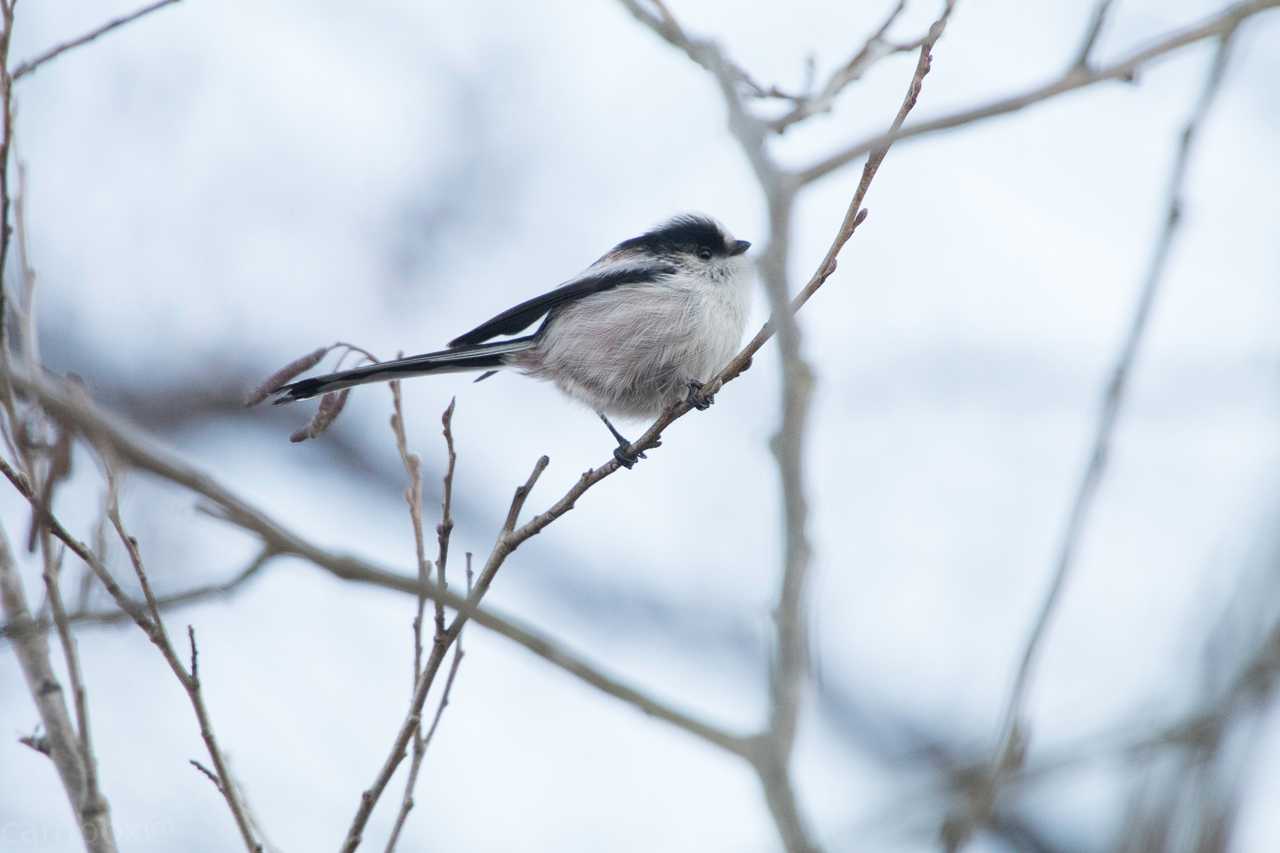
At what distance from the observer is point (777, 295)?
1558 millimetres

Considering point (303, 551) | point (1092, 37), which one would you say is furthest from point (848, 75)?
point (303, 551)

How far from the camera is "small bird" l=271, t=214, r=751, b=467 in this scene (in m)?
4.27

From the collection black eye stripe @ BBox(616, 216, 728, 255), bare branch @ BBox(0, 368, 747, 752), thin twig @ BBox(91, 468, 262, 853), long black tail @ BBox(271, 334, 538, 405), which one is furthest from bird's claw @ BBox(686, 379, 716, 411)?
bare branch @ BBox(0, 368, 747, 752)

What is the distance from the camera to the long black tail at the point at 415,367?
347 cm

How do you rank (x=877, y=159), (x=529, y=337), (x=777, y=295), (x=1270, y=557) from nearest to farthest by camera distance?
1. (x=777, y=295)
2. (x=1270, y=557)
3. (x=877, y=159)
4. (x=529, y=337)

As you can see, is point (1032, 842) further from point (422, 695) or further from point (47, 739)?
point (47, 739)

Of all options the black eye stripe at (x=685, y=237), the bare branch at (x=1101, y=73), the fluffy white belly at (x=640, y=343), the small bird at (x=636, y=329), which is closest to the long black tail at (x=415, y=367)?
the small bird at (x=636, y=329)

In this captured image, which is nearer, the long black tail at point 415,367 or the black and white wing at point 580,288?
the long black tail at point 415,367

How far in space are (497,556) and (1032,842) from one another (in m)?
1.84

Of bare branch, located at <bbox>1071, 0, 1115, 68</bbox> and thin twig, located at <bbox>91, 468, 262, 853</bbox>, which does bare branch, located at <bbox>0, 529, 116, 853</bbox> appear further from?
bare branch, located at <bbox>1071, 0, 1115, 68</bbox>

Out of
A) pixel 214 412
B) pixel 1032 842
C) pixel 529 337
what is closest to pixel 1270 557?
pixel 1032 842

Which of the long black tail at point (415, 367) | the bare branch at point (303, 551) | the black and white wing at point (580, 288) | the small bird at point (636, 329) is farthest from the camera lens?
the black and white wing at point (580, 288)

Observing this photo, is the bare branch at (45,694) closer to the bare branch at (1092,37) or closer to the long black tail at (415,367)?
the long black tail at (415,367)

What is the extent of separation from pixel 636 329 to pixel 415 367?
2.62 ft
